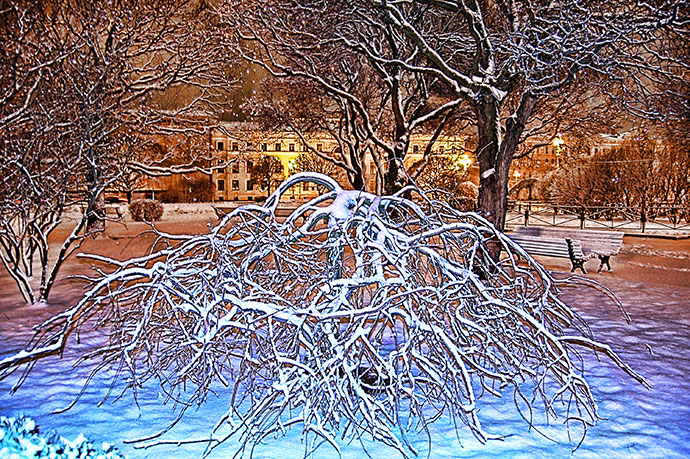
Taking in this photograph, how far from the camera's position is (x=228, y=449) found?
4.33 meters

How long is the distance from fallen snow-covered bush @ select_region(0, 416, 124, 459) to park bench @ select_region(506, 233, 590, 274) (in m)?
10.4

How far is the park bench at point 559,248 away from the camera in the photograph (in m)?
12.6

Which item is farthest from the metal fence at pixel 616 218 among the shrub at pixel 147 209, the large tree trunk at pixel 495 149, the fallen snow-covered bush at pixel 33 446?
the fallen snow-covered bush at pixel 33 446

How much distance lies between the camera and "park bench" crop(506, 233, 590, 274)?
41.4ft

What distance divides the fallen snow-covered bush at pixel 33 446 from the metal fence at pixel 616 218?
78.4 feet

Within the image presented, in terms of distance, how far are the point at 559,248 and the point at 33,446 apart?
42.7ft

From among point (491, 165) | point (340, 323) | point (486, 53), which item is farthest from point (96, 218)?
point (340, 323)

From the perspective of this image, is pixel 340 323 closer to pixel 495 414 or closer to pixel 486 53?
pixel 495 414

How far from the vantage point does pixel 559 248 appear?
13.6 m

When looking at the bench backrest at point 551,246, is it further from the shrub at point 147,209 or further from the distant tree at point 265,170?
the distant tree at point 265,170

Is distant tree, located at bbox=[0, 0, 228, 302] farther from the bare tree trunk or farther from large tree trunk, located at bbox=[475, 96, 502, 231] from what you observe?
large tree trunk, located at bbox=[475, 96, 502, 231]

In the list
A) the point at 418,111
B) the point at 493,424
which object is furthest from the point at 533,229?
the point at 493,424

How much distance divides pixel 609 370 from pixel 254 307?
15.2 feet

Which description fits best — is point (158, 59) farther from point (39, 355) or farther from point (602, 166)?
point (602, 166)
